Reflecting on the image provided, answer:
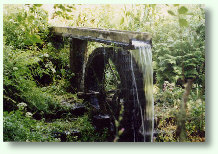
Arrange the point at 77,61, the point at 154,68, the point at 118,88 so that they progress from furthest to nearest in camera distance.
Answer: the point at 77,61
the point at 118,88
the point at 154,68

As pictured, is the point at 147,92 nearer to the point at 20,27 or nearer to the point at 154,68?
the point at 154,68

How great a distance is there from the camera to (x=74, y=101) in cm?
358

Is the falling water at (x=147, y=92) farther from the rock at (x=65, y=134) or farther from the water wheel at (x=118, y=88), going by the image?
the rock at (x=65, y=134)

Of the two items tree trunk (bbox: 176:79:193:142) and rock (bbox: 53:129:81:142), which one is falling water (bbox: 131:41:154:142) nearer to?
tree trunk (bbox: 176:79:193:142)

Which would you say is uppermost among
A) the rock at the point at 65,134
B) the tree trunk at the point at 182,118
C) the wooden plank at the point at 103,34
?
the wooden plank at the point at 103,34

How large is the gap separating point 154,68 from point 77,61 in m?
1.14

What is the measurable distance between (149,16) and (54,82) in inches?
53.6

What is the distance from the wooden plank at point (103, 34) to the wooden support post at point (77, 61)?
0.55 feet

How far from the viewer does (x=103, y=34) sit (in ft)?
10.3

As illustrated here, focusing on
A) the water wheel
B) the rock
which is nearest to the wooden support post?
the water wheel

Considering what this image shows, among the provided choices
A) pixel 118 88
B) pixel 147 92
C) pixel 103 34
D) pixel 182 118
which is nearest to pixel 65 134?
pixel 118 88

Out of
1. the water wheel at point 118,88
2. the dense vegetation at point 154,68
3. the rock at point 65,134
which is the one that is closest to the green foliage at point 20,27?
the dense vegetation at point 154,68

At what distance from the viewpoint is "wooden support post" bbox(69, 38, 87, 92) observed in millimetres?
3697

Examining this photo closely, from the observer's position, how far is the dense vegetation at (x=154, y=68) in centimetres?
298
